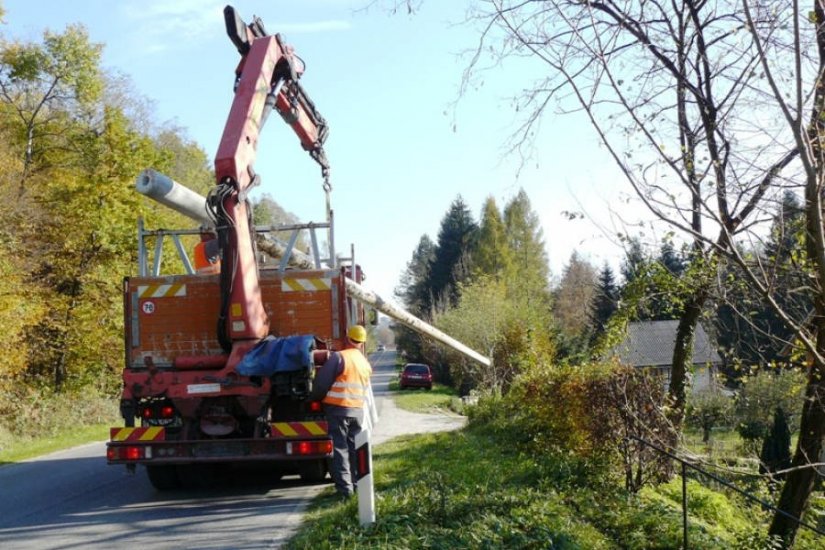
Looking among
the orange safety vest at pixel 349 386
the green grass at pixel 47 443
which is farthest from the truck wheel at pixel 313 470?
the green grass at pixel 47 443

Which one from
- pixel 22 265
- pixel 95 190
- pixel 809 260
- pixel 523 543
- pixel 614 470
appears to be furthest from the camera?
pixel 95 190

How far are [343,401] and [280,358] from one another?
0.82 meters

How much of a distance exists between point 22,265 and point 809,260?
21.4 m

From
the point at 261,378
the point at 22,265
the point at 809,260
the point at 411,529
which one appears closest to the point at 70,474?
the point at 261,378

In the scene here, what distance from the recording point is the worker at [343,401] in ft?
27.1

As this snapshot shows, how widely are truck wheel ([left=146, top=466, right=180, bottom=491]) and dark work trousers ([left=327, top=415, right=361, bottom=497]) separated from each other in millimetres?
2402

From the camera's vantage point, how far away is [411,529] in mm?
6320

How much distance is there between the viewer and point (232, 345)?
8.80 m

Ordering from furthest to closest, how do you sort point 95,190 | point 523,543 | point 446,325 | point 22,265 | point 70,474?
point 446,325 → point 95,190 → point 22,265 → point 70,474 → point 523,543

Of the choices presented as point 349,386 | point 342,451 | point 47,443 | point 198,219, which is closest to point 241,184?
point 198,219

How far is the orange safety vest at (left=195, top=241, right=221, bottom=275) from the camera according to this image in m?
10.1

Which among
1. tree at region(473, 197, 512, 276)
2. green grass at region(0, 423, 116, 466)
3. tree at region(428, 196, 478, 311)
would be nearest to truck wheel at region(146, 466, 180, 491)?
green grass at region(0, 423, 116, 466)

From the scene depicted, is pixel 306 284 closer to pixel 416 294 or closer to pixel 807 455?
pixel 807 455

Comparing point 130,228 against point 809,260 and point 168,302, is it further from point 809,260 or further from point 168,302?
point 809,260
